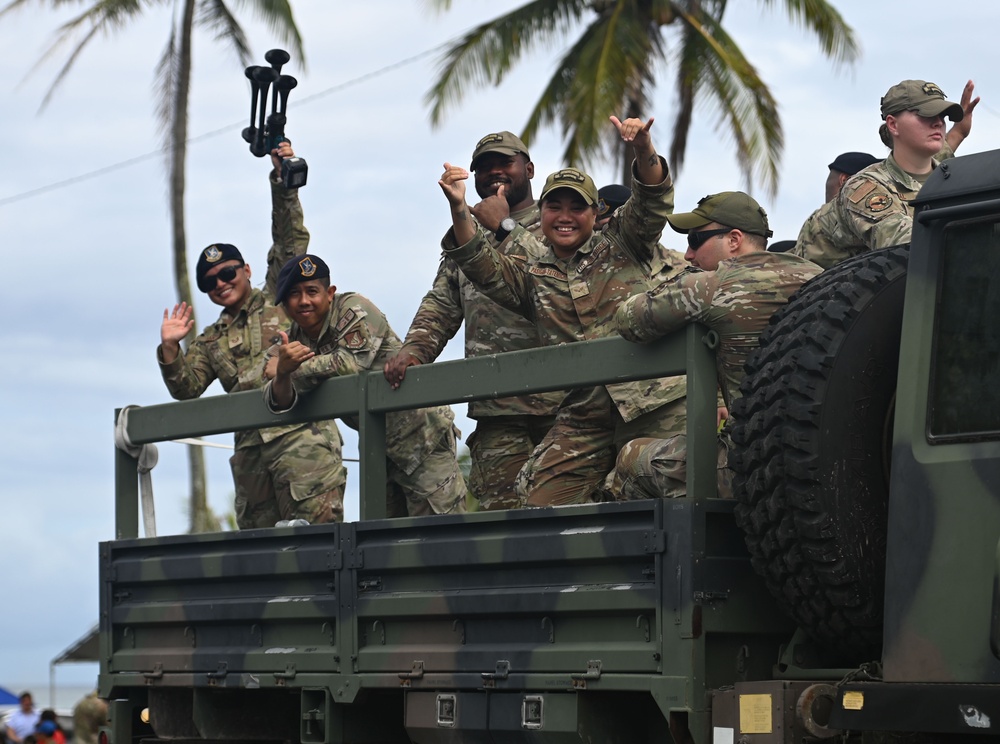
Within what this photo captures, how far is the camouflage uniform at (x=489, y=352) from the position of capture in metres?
6.23

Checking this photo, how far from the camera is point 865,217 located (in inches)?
220

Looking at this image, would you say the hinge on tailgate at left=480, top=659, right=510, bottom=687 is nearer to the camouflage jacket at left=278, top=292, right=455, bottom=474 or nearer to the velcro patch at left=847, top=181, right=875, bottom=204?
the camouflage jacket at left=278, top=292, right=455, bottom=474

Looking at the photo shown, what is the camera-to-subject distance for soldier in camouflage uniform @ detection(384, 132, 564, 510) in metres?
6.24

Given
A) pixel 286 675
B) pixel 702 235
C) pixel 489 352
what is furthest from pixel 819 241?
pixel 286 675

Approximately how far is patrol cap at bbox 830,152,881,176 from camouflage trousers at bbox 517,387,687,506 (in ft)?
5.69

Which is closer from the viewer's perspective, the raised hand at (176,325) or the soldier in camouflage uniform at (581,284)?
the soldier in camouflage uniform at (581,284)

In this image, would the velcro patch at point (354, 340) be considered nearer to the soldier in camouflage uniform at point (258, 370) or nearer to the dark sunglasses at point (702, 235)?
the soldier in camouflage uniform at point (258, 370)

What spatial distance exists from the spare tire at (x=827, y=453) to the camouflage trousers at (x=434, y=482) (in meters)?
2.28

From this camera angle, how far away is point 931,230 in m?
4.21

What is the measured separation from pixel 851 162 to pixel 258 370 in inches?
106

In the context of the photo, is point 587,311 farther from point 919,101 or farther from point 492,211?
point 919,101

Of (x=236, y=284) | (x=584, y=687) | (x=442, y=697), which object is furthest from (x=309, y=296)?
(x=584, y=687)

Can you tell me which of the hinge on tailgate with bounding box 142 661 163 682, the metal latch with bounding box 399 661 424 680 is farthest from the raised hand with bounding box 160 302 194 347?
the metal latch with bounding box 399 661 424 680

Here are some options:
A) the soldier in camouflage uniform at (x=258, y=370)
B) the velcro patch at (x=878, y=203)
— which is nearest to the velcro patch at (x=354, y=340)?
→ the soldier in camouflage uniform at (x=258, y=370)
